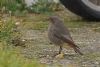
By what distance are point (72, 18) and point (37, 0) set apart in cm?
152

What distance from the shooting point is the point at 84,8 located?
10648 millimetres

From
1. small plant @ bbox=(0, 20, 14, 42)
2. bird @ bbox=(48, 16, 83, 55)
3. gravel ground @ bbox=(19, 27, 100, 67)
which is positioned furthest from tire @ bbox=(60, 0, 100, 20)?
bird @ bbox=(48, 16, 83, 55)

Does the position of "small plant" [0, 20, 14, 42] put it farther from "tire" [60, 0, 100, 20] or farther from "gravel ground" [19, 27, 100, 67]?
"tire" [60, 0, 100, 20]

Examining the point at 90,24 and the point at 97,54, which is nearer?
the point at 97,54

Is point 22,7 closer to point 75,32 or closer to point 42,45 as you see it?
point 75,32

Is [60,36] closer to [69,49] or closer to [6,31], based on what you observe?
[69,49]

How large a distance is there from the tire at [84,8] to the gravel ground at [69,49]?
0.37m

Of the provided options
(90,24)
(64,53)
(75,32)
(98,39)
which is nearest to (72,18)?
(90,24)

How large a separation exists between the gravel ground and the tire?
1.22 feet

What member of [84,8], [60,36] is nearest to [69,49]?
[60,36]

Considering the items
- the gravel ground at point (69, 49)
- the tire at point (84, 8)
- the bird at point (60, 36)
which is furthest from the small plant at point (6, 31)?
the tire at point (84, 8)

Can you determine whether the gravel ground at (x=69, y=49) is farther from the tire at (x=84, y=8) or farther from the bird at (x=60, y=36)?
the tire at (x=84, y=8)

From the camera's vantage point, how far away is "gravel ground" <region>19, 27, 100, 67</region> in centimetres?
759

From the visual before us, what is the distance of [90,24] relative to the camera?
35.8 ft
